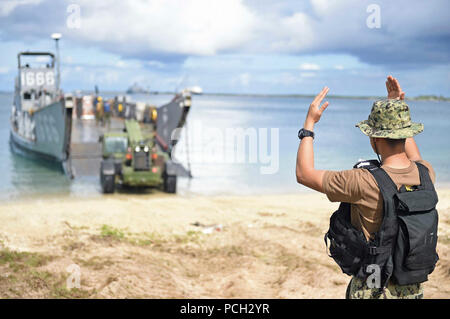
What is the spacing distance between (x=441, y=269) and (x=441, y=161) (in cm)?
2027

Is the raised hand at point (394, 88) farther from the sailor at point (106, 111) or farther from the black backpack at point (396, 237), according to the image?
the sailor at point (106, 111)

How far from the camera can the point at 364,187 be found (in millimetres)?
2426

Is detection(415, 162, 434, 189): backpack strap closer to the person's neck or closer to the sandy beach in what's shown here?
the person's neck

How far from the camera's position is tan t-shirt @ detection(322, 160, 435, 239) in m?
2.43

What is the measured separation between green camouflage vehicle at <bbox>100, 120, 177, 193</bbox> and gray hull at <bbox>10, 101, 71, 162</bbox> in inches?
109

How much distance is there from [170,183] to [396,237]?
11.7 metres

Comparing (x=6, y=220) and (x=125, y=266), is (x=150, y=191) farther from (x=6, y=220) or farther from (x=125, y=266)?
(x=125, y=266)

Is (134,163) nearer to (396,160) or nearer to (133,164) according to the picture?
(133,164)

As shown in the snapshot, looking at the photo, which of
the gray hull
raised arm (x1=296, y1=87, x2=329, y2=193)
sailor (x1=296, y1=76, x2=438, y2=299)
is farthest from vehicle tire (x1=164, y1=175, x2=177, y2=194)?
raised arm (x1=296, y1=87, x2=329, y2=193)

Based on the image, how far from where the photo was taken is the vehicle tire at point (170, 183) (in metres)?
13.8

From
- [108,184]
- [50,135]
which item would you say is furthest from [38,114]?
[108,184]

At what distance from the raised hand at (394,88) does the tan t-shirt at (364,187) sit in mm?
628

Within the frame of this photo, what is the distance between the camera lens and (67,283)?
5785mm

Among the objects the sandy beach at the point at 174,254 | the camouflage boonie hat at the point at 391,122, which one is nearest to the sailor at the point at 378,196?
the camouflage boonie hat at the point at 391,122
